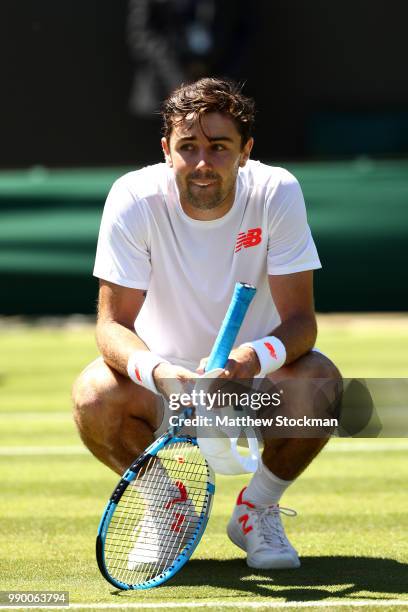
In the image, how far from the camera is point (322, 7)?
1451 cm

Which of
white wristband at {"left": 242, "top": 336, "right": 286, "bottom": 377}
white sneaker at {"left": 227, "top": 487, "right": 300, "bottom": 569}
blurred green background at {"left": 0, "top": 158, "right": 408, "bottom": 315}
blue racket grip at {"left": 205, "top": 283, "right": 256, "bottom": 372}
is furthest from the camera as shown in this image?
blurred green background at {"left": 0, "top": 158, "right": 408, "bottom": 315}

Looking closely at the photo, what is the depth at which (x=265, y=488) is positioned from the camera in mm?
4883

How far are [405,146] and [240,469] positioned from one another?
34.3ft

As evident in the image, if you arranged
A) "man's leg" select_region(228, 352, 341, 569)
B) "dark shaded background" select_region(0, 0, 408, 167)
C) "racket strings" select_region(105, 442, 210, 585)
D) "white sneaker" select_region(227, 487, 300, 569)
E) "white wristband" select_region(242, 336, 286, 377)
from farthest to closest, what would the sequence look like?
1. "dark shaded background" select_region(0, 0, 408, 167)
2. "man's leg" select_region(228, 352, 341, 569)
3. "white sneaker" select_region(227, 487, 300, 569)
4. "white wristband" select_region(242, 336, 286, 377)
5. "racket strings" select_region(105, 442, 210, 585)

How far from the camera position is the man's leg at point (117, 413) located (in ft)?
15.6

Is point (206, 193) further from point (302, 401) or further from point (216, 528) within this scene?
point (216, 528)

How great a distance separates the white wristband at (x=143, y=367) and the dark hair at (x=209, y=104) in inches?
32.7

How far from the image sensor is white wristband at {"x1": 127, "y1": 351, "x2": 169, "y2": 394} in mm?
4457

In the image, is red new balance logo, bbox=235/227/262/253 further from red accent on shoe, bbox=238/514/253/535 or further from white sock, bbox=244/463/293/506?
red accent on shoe, bbox=238/514/253/535

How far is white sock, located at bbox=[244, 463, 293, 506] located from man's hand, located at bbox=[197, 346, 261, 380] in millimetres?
527

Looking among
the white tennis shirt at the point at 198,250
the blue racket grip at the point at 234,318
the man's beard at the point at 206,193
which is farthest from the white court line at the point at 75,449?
the blue racket grip at the point at 234,318

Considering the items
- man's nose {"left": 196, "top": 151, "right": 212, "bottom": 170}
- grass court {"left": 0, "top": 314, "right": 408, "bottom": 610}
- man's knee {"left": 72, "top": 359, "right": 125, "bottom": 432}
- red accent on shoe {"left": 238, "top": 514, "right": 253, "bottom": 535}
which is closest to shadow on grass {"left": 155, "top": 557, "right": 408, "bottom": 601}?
grass court {"left": 0, "top": 314, "right": 408, "bottom": 610}

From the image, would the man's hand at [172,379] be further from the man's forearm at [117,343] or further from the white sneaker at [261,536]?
the white sneaker at [261,536]

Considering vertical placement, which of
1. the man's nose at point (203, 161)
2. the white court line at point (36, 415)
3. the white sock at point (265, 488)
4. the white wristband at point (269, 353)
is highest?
the man's nose at point (203, 161)
